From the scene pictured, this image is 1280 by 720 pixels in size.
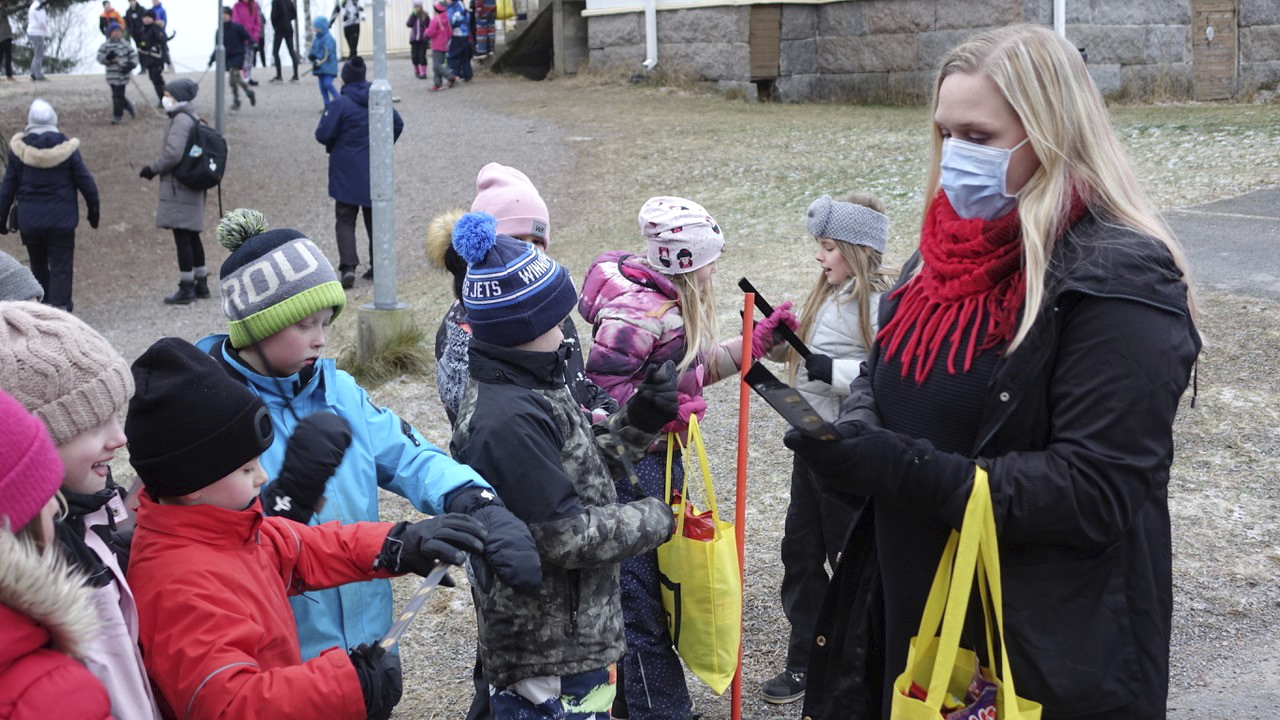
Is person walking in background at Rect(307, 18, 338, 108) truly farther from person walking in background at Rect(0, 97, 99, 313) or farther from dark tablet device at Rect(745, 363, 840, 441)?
dark tablet device at Rect(745, 363, 840, 441)

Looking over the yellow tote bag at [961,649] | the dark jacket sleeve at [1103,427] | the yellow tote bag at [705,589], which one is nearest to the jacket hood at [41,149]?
the yellow tote bag at [705,589]

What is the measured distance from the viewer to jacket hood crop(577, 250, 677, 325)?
3914mm

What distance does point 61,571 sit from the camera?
A: 178 centimetres

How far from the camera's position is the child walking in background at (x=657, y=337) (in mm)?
3664

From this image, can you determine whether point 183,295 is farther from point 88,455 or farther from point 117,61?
point 117,61

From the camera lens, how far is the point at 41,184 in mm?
9930

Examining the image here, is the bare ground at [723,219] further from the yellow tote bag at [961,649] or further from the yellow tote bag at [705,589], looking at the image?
the yellow tote bag at [961,649]

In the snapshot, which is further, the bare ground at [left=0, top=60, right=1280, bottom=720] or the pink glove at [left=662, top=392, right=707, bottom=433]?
the bare ground at [left=0, top=60, right=1280, bottom=720]

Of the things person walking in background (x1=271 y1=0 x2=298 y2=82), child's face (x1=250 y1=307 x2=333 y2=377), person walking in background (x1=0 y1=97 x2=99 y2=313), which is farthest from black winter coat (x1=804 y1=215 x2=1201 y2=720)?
person walking in background (x1=271 y1=0 x2=298 y2=82)

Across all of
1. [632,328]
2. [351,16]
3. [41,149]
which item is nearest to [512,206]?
[632,328]

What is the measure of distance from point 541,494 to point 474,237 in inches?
26.4

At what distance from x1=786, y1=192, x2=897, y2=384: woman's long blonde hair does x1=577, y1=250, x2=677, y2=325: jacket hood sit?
59cm

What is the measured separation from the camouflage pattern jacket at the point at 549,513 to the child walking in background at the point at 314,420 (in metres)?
0.11

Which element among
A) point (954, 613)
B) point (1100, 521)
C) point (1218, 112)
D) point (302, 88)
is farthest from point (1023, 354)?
point (302, 88)
